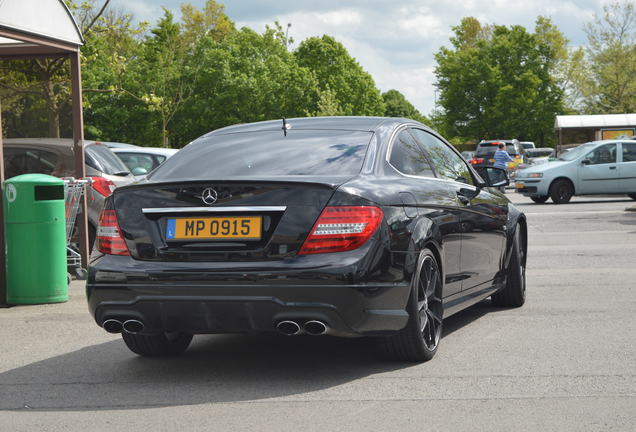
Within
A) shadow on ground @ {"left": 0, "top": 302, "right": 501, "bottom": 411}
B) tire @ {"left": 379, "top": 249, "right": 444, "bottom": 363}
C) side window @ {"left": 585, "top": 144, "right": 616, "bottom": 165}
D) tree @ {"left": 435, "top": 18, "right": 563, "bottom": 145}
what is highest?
tree @ {"left": 435, "top": 18, "right": 563, "bottom": 145}

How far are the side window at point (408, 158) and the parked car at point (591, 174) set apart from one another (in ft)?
66.2

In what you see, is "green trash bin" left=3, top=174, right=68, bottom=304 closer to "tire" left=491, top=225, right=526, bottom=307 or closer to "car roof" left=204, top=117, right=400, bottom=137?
"car roof" left=204, top=117, right=400, bottom=137

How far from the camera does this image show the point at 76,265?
1149cm

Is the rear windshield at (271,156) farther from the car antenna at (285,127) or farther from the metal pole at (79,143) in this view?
the metal pole at (79,143)

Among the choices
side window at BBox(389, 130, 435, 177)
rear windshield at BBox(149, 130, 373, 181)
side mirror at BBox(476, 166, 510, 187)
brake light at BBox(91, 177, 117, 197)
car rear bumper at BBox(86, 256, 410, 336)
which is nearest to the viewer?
car rear bumper at BBox(86, 256, 410, 336)

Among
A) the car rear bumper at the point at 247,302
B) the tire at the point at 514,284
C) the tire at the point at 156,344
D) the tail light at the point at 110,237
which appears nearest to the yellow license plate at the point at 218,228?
the car rear bumper at the point at 247,302

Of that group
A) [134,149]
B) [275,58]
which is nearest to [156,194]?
[134,149]

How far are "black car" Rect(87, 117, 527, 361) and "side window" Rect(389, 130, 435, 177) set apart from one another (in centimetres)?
3

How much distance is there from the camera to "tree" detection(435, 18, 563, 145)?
250ft

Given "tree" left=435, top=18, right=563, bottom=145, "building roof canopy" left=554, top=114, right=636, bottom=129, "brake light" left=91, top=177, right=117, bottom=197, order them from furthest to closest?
"tree" left=435, top=18, right=563, bottom=145 < "building roof canopy" left=554, top=114, right=636, bottom=129 < "brake light" left=91, top=177, right=117, bottom=197

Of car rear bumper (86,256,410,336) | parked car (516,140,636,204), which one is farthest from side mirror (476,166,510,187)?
parked car (516,140,636,204)

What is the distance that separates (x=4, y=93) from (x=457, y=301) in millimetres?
6920

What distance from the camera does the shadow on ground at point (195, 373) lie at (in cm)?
541

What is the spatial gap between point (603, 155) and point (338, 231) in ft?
72.6
